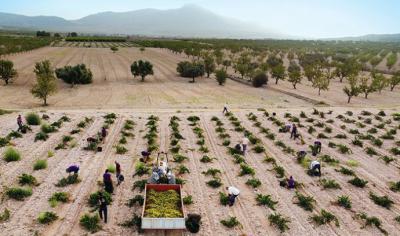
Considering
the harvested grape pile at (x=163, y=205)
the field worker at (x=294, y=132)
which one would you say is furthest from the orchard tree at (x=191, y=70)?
the harvested grape pile at (x=163, y=205)

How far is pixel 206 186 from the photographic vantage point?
67.3 ft

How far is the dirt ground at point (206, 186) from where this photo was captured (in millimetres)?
16438

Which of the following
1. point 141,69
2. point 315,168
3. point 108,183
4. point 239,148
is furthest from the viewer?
point 141,69

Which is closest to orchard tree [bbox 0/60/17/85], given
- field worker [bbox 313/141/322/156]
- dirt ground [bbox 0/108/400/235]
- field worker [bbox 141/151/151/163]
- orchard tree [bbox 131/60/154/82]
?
orchard tree [bbox 131/60/154/82]

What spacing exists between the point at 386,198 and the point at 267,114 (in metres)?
19.6

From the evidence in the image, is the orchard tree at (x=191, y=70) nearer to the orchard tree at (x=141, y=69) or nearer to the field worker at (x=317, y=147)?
the orchard tree at (x=141, y=69)

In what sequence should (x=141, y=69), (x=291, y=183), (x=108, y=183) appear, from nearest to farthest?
(x=108, y=183), (x=291, y=183), (x=141, y=69)

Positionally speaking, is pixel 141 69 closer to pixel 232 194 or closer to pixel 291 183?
pixel 291 183

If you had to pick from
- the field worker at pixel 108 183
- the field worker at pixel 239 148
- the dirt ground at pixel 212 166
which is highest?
the field worker at pixel 108 183

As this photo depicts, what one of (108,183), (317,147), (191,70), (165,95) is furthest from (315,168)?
(191,70)

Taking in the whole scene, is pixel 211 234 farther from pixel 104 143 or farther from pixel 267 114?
pixel 267 114

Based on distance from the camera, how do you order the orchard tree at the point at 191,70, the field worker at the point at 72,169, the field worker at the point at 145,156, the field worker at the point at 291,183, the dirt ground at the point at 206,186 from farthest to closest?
the orchard tree at the point at 191,70 → the field worker at the point at 145,156 → the field worker at the point at 291,183 → the field worker at the point at 72,169 → the dirt ground at the point at 206,186

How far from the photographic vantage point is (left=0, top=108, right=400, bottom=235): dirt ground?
16438 mm

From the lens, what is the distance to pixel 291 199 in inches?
763
